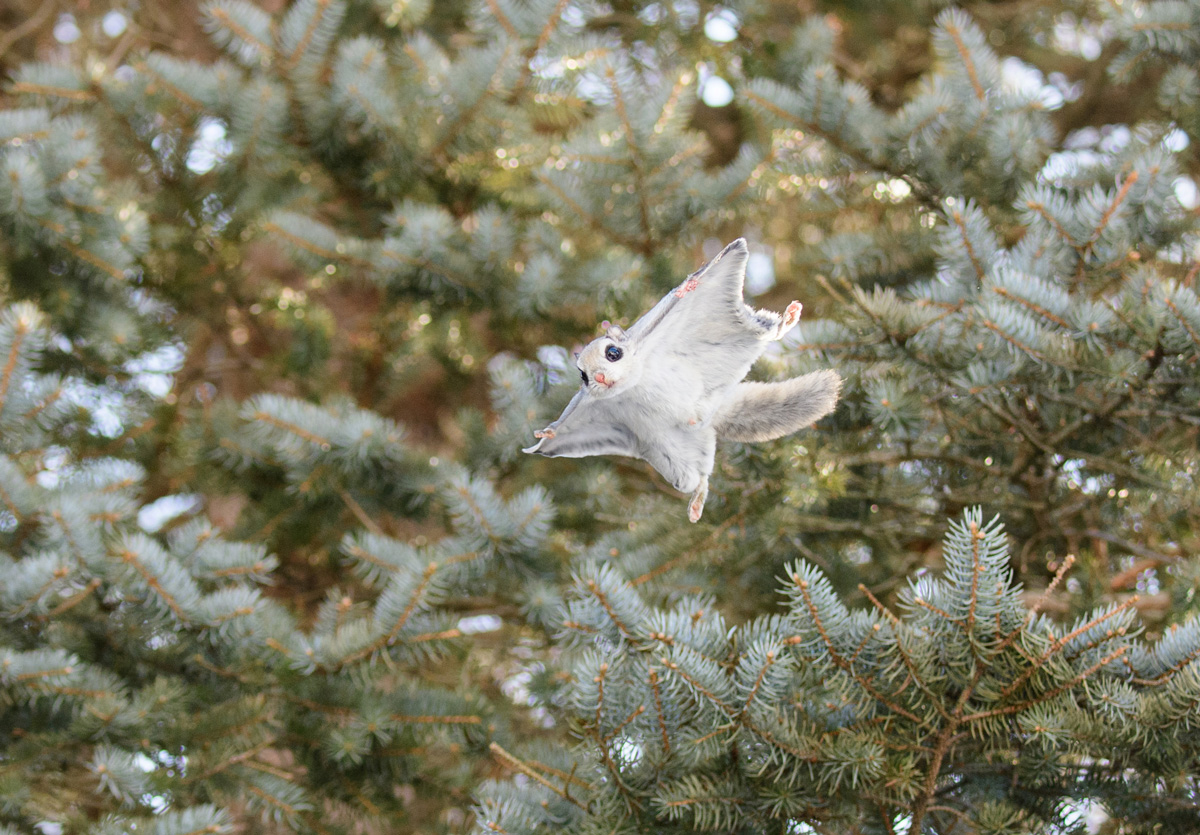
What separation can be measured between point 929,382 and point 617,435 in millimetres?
606

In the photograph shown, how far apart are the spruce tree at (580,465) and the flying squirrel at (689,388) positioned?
205mm

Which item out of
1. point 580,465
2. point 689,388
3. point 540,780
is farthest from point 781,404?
point 580,465

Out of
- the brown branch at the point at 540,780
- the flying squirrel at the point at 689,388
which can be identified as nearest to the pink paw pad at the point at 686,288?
the flying squirrel at the point at 689,388

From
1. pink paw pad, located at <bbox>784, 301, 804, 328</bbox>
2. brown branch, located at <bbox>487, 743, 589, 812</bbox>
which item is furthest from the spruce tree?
pink paw pad, located at <bbox>784, 301, 804, 328</bbox>

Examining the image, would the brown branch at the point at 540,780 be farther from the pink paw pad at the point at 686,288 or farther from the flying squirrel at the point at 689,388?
the pink paw pad at the point at 686,288

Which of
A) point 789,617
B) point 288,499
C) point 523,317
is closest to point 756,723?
point 789,617

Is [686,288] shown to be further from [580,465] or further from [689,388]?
[580,465]

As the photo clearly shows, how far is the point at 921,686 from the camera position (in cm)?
112

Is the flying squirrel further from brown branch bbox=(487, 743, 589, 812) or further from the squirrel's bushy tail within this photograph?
brown branch bbox=(487, 743, 589, 812)

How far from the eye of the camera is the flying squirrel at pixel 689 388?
982mm

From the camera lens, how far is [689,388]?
1024 millimetres

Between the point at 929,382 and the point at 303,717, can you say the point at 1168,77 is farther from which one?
the point at 303,717

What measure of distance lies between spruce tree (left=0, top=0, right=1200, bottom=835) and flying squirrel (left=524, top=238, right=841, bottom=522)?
205 mm

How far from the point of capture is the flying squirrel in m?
0.98
